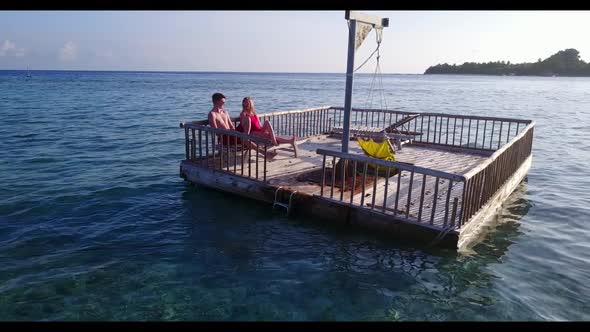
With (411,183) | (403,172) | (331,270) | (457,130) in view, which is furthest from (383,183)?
(457,130)


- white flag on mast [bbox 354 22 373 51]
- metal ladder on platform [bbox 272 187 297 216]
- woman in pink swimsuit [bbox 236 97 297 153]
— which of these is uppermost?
white flag on mast [bbox 354 22 373 51]

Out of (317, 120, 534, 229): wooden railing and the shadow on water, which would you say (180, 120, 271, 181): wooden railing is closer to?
the shadow on water

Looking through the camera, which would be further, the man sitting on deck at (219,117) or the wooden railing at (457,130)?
the wooden railing at (457,130)

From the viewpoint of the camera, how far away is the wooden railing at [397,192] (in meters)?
7.18

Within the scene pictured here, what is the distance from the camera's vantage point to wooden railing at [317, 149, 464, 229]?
7.18m

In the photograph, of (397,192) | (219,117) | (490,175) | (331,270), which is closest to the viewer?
(331,270)

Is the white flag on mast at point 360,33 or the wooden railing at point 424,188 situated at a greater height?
the white flag on mast at point 360,33

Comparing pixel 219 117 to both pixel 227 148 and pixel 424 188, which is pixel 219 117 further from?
pixel 424 188

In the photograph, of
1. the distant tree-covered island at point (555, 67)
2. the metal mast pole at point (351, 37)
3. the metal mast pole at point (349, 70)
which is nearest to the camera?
the metal mast pole at point (351, 37)

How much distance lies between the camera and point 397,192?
292 inches

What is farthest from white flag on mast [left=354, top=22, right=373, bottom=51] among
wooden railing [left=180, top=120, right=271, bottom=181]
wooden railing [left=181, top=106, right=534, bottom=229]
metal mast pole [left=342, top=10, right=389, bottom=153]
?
wooden railing [left=180, top=120, right=271, bottom=181]

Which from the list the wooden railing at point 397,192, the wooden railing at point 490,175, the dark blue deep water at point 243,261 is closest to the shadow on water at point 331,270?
the dark blue deep water at point 243,261

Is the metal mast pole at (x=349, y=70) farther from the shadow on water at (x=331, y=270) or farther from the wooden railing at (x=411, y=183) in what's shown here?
the shadow on water at (x=331, y=270)
